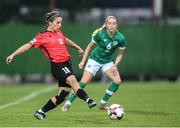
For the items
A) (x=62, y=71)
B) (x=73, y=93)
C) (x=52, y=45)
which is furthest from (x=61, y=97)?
(x=73, y=93)

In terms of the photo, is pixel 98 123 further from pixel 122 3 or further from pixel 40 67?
pixel 122 3

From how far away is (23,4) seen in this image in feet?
120

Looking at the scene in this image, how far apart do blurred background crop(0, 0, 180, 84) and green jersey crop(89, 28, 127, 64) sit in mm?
14542

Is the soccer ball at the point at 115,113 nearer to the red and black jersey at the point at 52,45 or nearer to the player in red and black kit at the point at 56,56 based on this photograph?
the player in red and black kit at the point at 56,56

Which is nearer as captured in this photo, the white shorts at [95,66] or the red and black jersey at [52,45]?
the red and black jersey at [52,45]

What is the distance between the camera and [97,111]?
1730 centimetres

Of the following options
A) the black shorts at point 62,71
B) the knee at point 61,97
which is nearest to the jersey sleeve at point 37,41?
the black shorts at point 62,71

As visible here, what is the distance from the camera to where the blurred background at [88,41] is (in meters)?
33.0

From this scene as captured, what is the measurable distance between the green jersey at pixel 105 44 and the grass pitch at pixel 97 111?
1217 mm

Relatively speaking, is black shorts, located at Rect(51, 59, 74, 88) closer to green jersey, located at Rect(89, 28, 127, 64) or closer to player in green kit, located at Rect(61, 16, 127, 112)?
player in green kit, located at Rect(61, 16, 127, 112)

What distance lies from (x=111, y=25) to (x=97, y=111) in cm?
197

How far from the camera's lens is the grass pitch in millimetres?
14531

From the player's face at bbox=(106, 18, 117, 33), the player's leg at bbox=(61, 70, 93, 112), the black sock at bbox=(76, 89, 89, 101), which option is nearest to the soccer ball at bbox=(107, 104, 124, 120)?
the black sock at bbox=(76, 89, 89, 101)

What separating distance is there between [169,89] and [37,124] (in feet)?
46.0
